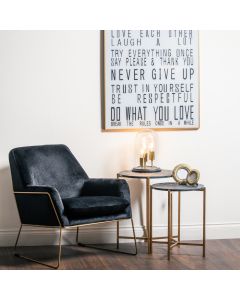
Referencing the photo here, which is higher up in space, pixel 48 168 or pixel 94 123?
pixel 94 123

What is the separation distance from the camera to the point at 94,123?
5105mm

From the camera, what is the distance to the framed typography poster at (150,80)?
5090 millimetres

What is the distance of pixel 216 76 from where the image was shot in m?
5.26

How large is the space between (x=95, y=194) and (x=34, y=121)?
0.83 metres

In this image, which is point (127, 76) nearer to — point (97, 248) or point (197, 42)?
point (197, 42)

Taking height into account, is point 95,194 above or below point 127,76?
below

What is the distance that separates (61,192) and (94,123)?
70 centimetres

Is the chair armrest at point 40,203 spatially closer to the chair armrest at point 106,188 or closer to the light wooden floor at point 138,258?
the light wooden floor at point 138,258

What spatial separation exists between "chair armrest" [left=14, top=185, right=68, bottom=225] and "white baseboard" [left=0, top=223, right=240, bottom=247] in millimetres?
534

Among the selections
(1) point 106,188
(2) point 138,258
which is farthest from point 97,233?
(2) point 138,258

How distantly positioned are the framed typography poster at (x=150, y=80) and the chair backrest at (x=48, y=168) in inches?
19.3

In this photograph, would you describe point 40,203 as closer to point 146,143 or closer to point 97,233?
point 97,233

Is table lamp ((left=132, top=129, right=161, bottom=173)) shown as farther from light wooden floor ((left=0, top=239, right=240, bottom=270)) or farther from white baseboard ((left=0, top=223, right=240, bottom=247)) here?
light wooden floor ((left=0, top=239, right=240, bottom=270))

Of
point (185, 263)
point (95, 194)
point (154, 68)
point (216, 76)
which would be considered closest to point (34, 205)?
point (95, 194)
